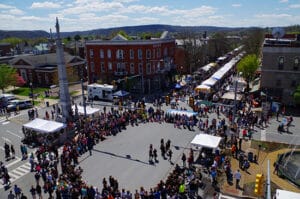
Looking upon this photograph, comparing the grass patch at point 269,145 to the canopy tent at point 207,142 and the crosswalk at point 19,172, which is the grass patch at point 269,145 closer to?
the canopy tent at point 207,142

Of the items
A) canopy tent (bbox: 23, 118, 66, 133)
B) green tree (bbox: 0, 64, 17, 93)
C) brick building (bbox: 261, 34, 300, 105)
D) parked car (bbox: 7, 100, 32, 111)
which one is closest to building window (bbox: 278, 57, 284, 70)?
brick building (bbox: 261, 34, 300, 105)

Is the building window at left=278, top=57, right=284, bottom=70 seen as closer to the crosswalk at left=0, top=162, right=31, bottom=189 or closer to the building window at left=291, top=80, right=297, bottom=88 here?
the building window at left=291, top=80, right=297, bottom=88

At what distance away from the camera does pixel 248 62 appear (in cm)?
4597

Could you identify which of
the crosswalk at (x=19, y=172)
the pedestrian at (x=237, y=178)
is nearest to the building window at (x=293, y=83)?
the pedestrian at (x=237, y=178)

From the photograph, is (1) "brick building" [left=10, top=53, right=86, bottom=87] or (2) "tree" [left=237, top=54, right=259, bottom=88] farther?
(1) "brick building" [left=10, top=53, right=86, bottom=87]

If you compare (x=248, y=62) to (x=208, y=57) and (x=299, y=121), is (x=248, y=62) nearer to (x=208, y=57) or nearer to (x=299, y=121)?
(x=299, y=121)

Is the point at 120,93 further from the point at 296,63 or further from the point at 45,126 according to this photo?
the point at 296,63

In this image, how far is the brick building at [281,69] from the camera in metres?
36.7

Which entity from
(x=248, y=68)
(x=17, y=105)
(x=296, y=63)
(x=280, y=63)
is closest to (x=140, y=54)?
(x=248, y=68)

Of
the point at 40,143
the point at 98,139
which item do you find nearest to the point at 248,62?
the point at 98,139

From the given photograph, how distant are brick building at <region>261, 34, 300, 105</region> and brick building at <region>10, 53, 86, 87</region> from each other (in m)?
35.5

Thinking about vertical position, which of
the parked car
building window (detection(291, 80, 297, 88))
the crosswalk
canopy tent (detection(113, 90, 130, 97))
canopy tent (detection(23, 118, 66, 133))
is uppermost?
building window (detection(291, 80, 297, 88))

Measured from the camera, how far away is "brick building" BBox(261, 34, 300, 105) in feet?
120

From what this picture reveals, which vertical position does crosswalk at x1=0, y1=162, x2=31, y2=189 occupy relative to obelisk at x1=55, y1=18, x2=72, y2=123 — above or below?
below
